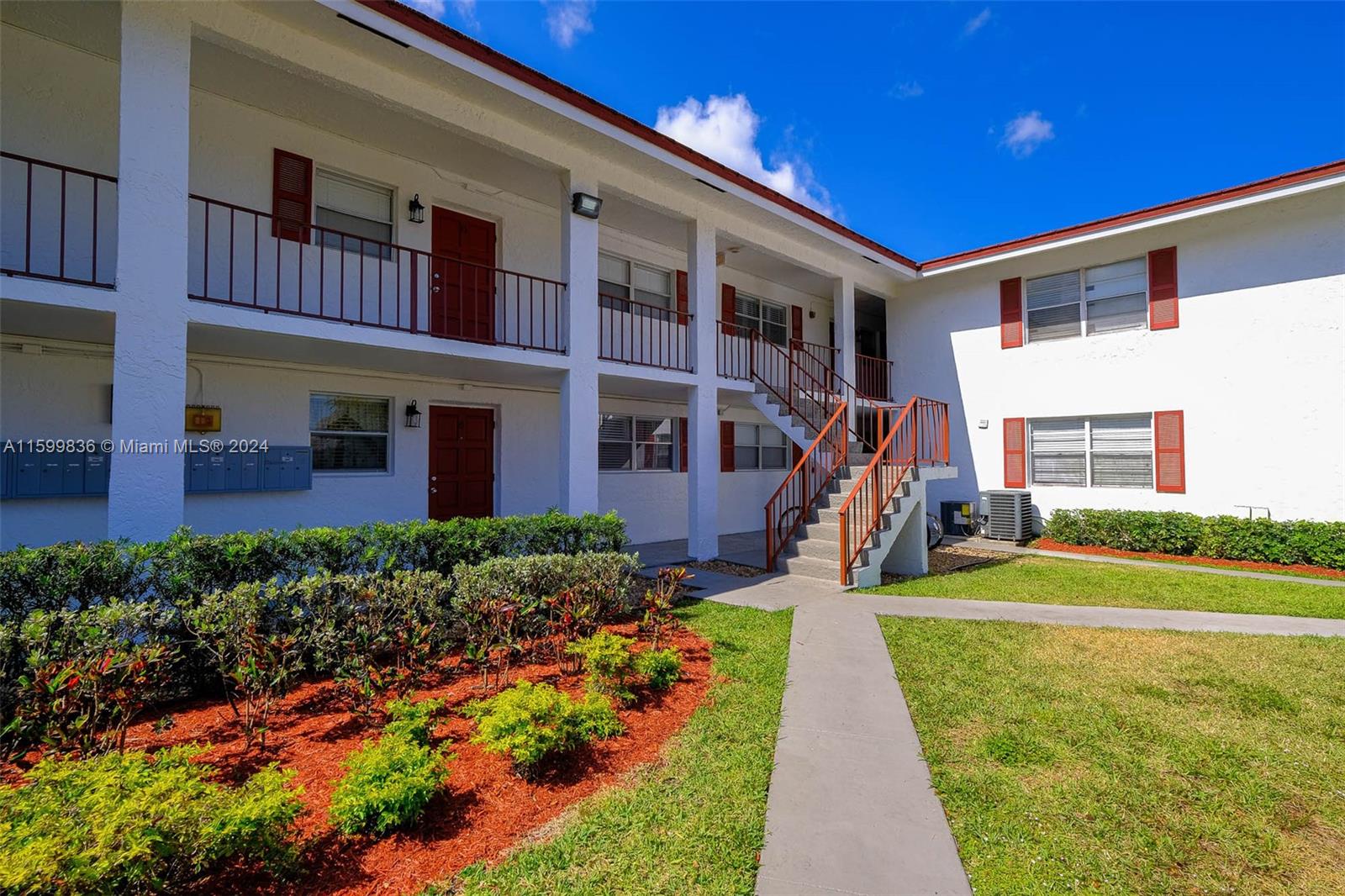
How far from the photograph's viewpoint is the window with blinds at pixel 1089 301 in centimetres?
1182

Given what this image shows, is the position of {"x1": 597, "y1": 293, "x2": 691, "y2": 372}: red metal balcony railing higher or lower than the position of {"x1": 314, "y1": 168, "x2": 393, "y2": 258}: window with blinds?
lower

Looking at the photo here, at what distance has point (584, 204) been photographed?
835cm

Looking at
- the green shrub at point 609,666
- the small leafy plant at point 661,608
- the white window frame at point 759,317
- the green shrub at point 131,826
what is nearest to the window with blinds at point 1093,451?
the white window frame at point 759,317

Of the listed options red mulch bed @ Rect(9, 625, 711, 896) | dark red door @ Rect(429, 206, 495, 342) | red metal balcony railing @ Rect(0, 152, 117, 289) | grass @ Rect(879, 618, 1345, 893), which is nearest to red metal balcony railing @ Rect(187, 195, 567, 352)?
dark red door @ Rect(429, 206, 495, 342)

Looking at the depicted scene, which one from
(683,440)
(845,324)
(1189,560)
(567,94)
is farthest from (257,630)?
(1189,560)

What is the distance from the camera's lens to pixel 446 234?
9.32 metres

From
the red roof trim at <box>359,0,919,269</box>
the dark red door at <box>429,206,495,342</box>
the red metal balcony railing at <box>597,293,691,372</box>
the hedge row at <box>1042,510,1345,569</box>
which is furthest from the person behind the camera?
the red metal balcony railing at <box>597,293,691,372</box>

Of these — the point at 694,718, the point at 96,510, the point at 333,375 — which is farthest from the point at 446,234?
the point at 694,718

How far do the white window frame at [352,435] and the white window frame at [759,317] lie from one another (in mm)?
7719

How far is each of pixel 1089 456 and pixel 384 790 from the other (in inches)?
538

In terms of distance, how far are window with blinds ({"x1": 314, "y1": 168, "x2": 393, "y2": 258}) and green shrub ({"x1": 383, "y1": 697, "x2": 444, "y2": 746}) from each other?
619 cm

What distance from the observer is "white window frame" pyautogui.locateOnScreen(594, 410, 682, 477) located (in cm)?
1183

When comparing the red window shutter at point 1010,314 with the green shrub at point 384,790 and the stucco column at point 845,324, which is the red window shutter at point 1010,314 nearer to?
the stucco column at point 845,324

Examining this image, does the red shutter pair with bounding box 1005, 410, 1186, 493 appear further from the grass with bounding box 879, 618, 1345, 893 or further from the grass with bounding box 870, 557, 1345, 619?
the grass with bounding box 879, 618, 1345, 893
